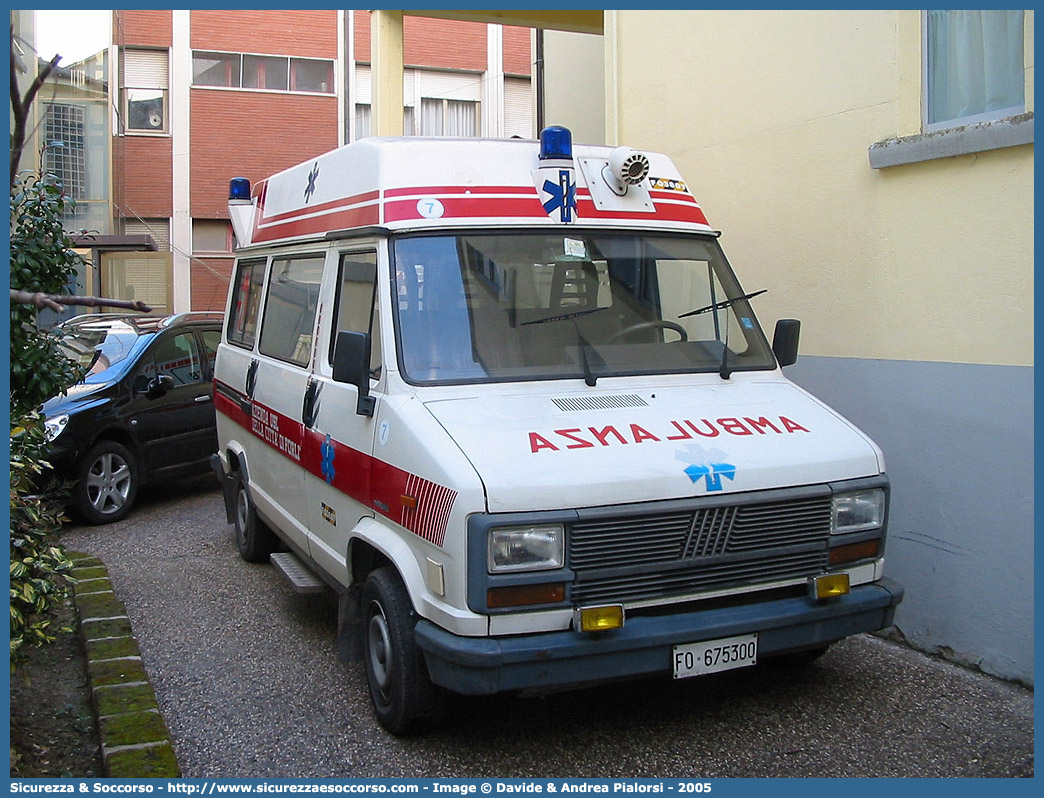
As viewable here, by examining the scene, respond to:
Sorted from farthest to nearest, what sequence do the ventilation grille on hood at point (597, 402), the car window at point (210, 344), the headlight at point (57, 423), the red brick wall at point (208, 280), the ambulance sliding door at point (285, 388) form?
the red brick wall at point (208, 280) → the car window at point (210, 344) → the headlight at point (57, 423) → the ambulance sliding door at point (285, 388) → the ventilation grille on hood at point (597, 402)

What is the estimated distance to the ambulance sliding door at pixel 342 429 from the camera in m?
4.70

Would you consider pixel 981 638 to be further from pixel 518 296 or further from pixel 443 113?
pixel 443 113

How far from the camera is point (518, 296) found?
482 cm

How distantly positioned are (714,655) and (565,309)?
172cm

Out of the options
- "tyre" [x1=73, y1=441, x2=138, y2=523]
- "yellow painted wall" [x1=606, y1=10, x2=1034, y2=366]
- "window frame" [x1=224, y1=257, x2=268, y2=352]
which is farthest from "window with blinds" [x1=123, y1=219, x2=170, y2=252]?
"yellow painted wall" [x1=606, y1=10, x2=1034, y2=366]

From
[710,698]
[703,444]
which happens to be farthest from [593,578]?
[710,698]

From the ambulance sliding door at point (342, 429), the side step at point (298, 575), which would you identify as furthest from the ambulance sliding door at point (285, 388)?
the ambulance sliding door at point (342, 429)

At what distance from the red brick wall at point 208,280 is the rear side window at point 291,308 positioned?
57.5ft

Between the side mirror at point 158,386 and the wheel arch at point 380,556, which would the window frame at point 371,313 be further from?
the side mirror at point 158,386

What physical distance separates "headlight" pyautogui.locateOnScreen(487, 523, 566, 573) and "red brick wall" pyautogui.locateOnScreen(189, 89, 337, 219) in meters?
20.6

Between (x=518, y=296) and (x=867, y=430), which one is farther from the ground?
(x=518, y=296)

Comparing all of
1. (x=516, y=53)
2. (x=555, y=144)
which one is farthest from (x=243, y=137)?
(x=555, y=144)

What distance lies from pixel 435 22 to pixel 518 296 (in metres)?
21.3

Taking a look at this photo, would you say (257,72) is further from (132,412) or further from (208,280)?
(132,412)
